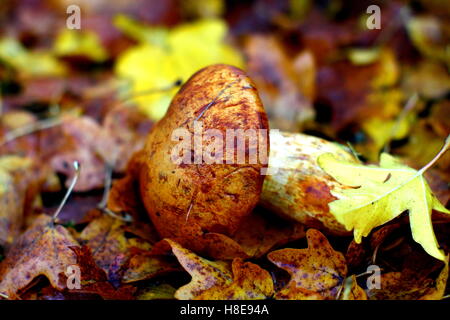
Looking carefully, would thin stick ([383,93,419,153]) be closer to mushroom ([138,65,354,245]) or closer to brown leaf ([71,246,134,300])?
mushroom ([138,65,354,245])

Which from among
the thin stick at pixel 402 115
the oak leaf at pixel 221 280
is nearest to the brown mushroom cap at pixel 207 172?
the oak leaf at pixel 221 280

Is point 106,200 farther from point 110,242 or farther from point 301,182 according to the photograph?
point 301,182

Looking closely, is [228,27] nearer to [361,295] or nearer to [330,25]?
[330,25]

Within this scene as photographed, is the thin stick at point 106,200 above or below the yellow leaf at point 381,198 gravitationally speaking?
below

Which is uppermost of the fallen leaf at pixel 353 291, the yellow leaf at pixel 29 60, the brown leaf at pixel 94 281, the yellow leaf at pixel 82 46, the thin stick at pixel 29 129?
the yellow leaf at pixel 82 46

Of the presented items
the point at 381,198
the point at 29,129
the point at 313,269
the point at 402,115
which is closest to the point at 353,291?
the point at 313,269

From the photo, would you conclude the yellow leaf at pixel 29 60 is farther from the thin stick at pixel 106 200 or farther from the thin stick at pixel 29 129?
the thin stick at pixel 106 200

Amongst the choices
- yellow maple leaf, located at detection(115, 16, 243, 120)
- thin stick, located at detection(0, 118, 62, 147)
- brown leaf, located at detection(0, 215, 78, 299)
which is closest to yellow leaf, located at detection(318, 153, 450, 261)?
brown leaf, located at detection(0, 215, 78, 299)
